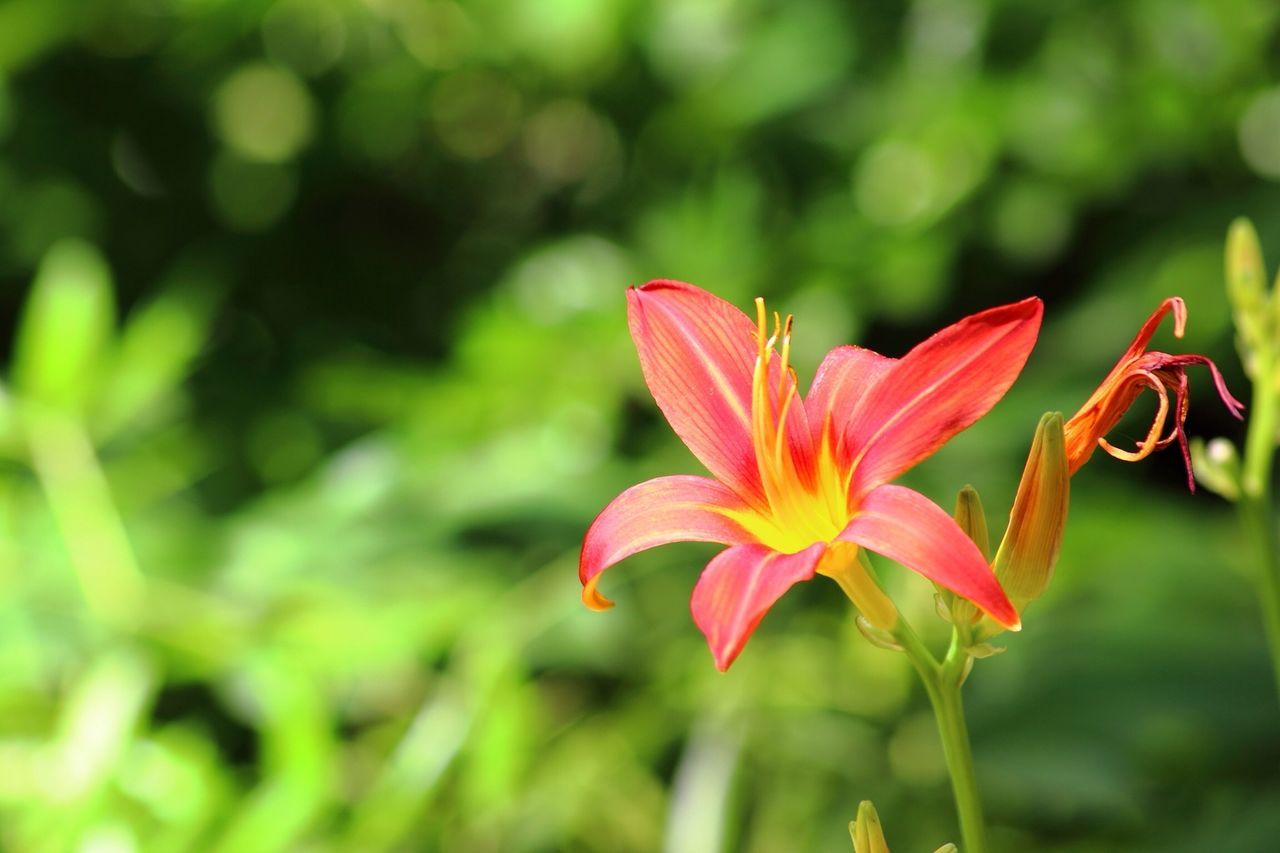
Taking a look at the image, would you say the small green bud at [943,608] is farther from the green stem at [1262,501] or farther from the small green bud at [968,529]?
the green stem at [1262,501]

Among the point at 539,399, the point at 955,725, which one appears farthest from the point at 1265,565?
the point at 539,399

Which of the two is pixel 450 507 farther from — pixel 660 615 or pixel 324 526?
pixel 660 615

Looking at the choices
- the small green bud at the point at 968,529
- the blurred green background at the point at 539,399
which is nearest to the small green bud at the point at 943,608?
the small green bud at the point at 968,529

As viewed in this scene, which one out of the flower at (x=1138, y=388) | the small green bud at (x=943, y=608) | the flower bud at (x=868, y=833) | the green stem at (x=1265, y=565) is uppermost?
the flower at (x=1138, y=388)

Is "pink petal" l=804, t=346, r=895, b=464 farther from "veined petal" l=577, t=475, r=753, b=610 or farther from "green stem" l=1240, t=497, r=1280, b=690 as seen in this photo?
"green stem" l=1240, t=497, r=1280, b=690

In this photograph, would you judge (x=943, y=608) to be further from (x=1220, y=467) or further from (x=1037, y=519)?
(x=1220, y=467)

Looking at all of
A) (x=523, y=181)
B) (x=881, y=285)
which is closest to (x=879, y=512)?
(x=881, y=285)

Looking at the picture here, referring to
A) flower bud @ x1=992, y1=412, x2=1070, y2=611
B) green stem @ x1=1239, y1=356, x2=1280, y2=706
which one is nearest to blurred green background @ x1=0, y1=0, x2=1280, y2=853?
green stem @ x1=1239, y1=356, x2=1280, y2=706
